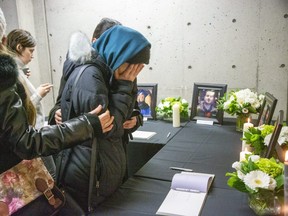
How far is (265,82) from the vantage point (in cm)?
307

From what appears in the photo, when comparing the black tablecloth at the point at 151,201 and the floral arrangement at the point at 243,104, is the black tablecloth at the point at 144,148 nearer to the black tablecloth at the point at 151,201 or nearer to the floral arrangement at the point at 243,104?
the floral arrangement at the point at 243,104

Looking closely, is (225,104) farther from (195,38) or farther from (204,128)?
(195,38)

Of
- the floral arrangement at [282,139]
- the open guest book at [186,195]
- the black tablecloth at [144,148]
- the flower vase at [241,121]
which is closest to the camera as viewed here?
the open guest book at [186,195]

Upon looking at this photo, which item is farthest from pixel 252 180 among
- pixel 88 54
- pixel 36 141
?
pixel 88 54

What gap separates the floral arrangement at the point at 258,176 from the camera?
1071 mm

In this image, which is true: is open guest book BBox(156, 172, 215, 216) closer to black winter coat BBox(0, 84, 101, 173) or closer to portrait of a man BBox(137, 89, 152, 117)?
black winter coat BBox(0, 84, 101, 173)

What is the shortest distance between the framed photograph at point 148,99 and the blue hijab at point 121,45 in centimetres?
161

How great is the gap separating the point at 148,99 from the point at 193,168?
1.39 meters

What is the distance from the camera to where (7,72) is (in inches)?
38.7

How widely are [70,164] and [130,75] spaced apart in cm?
52

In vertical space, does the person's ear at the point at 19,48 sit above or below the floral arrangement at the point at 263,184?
above

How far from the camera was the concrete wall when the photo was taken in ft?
9.80

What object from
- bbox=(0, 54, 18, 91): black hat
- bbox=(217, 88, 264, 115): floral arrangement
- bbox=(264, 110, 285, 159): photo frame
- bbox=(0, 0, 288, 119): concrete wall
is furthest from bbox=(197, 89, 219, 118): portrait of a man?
bbox=(0, 54, 18, 91): black hat

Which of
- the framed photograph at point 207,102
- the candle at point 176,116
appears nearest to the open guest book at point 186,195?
the candle at point 176,116
